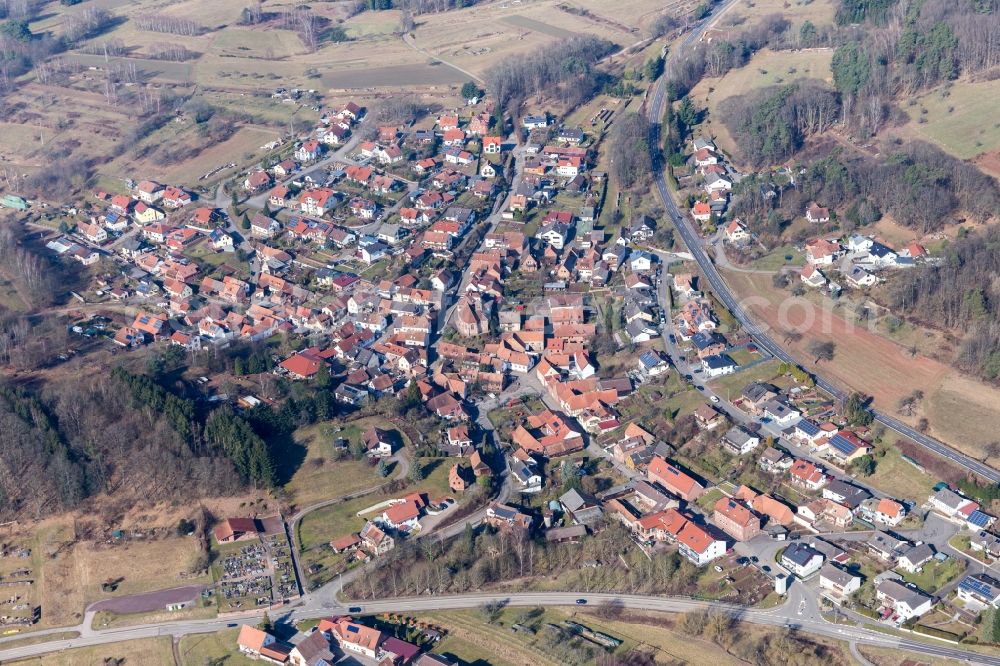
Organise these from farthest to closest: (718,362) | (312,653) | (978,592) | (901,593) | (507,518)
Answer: (718,362) < (507,518) < (901,593) < (978,592) < (312,653)

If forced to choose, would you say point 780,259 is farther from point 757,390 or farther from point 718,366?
point 757,390

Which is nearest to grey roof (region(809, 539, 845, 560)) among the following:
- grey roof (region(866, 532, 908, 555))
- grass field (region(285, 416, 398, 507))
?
grey roof (region(866, 532, 908, 555))

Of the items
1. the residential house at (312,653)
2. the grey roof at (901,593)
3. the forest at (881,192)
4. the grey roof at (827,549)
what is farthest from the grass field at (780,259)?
the residential house at (312,653)

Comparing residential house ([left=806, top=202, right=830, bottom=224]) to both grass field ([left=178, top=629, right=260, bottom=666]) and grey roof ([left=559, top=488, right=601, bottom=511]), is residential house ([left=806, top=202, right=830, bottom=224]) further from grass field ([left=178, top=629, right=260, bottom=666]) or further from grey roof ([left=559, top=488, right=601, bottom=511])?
grass field ([left=178, top=629, right=260, bottom=666])

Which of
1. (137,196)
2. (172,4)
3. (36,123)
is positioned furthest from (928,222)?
(172,4)

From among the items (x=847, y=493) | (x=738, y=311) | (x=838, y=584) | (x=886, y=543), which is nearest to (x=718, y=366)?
(x=738, y=311)
